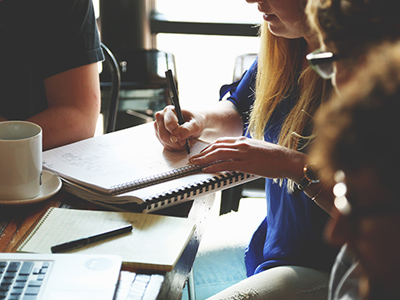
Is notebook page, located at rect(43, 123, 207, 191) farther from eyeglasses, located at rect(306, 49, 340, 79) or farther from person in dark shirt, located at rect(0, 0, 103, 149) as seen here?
eyeglasses, located at rect(306, 49, 340, 79)

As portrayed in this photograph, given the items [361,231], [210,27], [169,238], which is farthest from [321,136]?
[210,27]

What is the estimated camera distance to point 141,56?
314 centimetres

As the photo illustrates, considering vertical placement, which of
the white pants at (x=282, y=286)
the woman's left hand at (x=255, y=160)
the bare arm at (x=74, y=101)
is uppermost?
the bare arm at (x=74, y=101)

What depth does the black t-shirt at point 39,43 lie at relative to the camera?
130cm

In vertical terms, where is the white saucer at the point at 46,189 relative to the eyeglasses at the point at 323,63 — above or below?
below

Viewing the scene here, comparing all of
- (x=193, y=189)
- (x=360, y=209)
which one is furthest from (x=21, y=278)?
(x=360, y=209)

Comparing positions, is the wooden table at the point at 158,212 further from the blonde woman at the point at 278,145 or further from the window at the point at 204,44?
the window at the point at 204,44

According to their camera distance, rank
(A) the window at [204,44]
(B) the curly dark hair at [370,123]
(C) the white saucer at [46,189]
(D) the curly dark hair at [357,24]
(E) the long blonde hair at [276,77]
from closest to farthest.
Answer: (B) the curly dark hair at [370,123], (D) the curly dark hair at [357,24], (C) the white saucer at [46,189], (E) the long blonde hair at [276,77], (A) the window at [204,44]

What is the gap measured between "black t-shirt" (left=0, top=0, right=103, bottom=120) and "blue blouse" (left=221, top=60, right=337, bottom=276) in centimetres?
57

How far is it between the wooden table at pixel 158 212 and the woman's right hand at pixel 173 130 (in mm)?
177

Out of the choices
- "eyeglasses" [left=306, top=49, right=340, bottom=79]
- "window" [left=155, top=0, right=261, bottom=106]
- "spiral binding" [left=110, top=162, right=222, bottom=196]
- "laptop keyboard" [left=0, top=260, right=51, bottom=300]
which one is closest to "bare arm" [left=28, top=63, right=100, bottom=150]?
"spiral binding" [left=110, top=162, right=222, bottom=196]

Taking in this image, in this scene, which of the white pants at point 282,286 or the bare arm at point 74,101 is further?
the bare arm at point 74,101

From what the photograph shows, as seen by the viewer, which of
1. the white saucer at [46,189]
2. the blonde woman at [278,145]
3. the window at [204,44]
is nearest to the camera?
the white saucer at [46,189]

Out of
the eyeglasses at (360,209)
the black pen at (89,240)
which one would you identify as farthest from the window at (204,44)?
the eyeglasses at (360,209)
